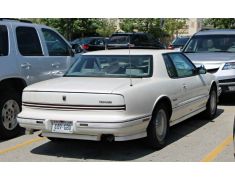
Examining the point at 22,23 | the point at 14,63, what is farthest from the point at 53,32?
the point at 14,63

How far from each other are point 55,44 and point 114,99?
140 inches

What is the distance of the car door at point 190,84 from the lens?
7359 millimetres

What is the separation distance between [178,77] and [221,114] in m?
2.56

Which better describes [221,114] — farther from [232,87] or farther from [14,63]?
[14,63]

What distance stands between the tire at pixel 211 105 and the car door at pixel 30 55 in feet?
10.5

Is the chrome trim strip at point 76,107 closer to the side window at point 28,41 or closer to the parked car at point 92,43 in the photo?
the side window at point 28,41

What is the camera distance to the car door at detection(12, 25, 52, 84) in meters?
7.72

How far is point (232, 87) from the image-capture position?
10.3 m

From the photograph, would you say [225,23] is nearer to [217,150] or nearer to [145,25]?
[145,25]

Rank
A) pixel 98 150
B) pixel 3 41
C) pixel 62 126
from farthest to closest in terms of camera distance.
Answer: pixel 3 41 → pixel 98 150 → pixel 62 126

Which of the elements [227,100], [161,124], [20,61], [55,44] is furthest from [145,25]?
[161,124]

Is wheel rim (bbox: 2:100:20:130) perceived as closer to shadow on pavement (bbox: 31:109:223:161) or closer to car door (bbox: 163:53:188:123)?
shadow on pavement (bbox: 31:109:223:161)

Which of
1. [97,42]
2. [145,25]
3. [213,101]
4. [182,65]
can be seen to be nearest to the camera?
[182,65]

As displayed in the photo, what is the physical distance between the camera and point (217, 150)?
6.36 m
